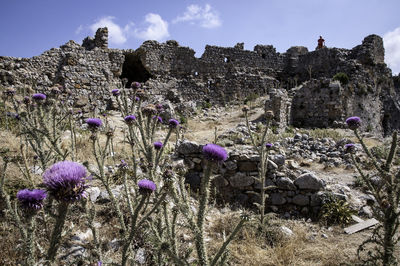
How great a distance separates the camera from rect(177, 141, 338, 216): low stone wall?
5434mm

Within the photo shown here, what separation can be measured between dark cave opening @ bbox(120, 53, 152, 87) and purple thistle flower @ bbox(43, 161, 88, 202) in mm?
15450

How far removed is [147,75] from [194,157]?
11421 millimetres

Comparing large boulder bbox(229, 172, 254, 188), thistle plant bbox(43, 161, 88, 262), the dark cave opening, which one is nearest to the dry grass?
large boulder bbox(229, 172, 254, 188)

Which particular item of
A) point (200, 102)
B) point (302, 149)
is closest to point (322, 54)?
point (200, 102)

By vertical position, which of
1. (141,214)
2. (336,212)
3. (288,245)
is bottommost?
(288,245)

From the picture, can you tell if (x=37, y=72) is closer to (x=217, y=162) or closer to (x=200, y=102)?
(x=200, y=102)

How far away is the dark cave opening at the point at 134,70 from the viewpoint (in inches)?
633

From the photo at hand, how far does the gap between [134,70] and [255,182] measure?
537 inches

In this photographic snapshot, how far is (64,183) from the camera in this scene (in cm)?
132

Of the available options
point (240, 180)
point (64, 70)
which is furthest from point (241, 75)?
point (240, 180)

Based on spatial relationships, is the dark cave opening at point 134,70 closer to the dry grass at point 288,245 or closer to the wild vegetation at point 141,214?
the wild vegetation at point 141,214

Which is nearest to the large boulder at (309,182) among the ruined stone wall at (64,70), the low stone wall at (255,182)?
the low stone wall at (255,182)

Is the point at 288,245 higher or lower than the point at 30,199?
lower

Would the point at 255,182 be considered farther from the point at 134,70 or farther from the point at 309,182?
the point at 134,70
